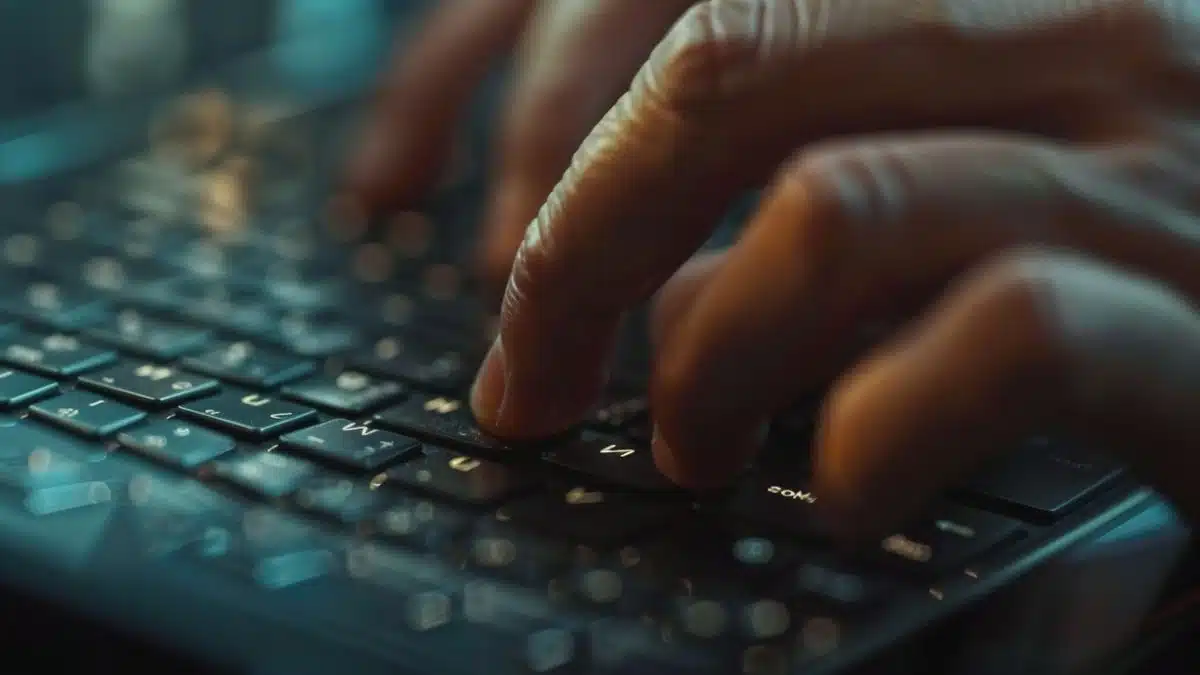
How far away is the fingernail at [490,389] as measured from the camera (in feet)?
1.42

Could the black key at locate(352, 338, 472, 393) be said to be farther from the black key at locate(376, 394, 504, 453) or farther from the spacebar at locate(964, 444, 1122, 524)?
the spacebar at locate(964, 444, 1122, 524)

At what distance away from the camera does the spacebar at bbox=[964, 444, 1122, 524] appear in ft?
1.24

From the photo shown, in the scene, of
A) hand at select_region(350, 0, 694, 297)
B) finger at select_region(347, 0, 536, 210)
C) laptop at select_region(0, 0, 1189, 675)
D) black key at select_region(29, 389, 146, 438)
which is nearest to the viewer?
laptop at select_region(0, 0, 1189, 675)

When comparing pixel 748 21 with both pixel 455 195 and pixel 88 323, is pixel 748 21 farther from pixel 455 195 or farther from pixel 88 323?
pixel 455 195

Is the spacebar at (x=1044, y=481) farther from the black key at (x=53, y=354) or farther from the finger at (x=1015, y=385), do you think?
the black key at (x=53, y=354)

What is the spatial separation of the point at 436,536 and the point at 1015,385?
0.50 ft

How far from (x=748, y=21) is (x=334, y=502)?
0.18 meters

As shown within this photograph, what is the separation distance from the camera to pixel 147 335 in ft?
1.80

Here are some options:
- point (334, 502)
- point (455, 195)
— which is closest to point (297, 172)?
point (455, 195)

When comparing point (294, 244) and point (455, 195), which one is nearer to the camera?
point (294, 244)

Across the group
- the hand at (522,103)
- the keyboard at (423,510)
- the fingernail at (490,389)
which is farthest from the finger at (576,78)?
the fingernail at (490,389)

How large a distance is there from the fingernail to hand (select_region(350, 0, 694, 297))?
→ 19 cm

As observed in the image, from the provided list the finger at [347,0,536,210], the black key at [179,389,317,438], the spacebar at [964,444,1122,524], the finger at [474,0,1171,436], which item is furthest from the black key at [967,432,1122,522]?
the finger at [347,0,536,210]

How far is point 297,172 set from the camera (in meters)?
0.89
